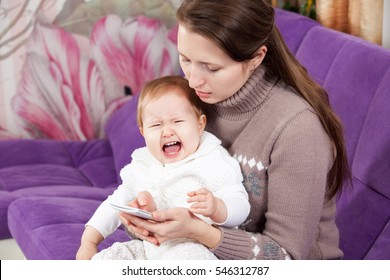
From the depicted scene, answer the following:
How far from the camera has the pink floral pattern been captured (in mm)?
2828

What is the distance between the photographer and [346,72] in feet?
5.90

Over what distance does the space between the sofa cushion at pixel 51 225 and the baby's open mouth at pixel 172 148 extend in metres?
0.45

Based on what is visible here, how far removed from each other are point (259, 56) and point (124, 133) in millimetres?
1258

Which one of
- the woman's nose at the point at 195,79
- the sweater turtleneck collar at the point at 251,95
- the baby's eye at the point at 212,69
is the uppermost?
the baby's eye at the point at 212,69

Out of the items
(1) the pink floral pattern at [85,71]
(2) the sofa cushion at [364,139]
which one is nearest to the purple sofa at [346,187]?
(2) the sofa cushion at [364,139]

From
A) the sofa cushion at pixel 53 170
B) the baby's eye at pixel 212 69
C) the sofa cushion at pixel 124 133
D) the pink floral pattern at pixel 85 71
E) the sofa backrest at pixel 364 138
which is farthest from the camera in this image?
the pink floral pattern at pixel 85 71

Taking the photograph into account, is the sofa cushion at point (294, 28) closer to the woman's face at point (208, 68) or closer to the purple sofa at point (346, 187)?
the purple sofa at point (346, 187)

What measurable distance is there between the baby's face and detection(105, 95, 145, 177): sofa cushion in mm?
905

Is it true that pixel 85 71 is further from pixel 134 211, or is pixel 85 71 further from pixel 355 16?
pixel 134 211

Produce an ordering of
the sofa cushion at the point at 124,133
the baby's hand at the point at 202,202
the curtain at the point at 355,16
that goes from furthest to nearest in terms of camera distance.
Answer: the sofa cushion at the point at 124,133 → the curtain at the point at 355,16 → the baby's hand at the point at 202,202

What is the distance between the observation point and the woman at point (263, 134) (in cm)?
133

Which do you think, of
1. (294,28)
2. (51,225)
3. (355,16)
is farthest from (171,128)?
(355,16)

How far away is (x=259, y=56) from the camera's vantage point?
140 cm
